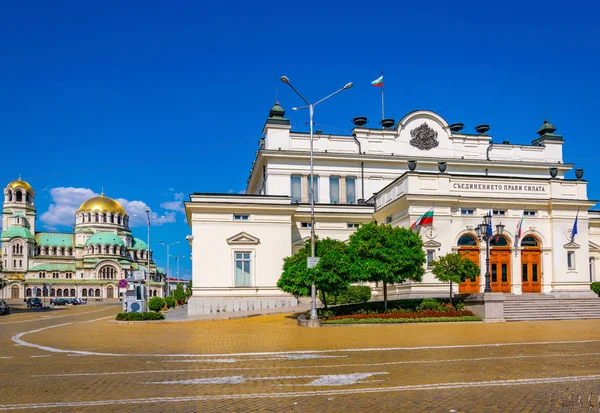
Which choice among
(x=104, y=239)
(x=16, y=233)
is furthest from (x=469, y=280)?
(x=16, y=233)

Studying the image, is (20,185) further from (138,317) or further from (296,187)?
(138,317)

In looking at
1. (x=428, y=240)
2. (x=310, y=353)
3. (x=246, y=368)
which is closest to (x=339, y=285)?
(x=428, y=240)

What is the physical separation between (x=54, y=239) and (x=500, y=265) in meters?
154

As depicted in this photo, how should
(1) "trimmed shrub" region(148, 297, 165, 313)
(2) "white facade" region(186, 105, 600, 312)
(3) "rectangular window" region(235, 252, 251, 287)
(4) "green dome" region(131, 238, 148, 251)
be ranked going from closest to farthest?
(2) "white facade" region(186, 105, 600, 312), (3) "rectangular window" region(235, 252, 251, 287), (1) "trimmed shrub" region(148, 297, 165, 313), (4) "green dome" region(131, 238, 148, 251)

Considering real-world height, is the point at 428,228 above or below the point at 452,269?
above

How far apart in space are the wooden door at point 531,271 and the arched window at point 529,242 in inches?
17.8

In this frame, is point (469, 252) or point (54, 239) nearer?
point (469, 252)

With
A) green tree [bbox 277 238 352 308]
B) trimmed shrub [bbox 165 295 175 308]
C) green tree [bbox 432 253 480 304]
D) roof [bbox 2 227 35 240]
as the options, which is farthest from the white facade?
roof [bbox 2 227 35 240]

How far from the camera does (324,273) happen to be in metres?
31.7

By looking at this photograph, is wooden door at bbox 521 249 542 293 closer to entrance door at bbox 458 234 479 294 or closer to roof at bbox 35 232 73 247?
entrance door at bbox 458 234 479 294

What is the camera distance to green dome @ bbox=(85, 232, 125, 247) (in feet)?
532

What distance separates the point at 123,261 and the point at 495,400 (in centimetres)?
16029

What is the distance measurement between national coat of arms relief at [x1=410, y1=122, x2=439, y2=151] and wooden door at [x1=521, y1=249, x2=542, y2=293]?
1451cm

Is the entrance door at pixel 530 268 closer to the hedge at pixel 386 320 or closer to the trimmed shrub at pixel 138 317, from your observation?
the hedge at pixel 386 320
